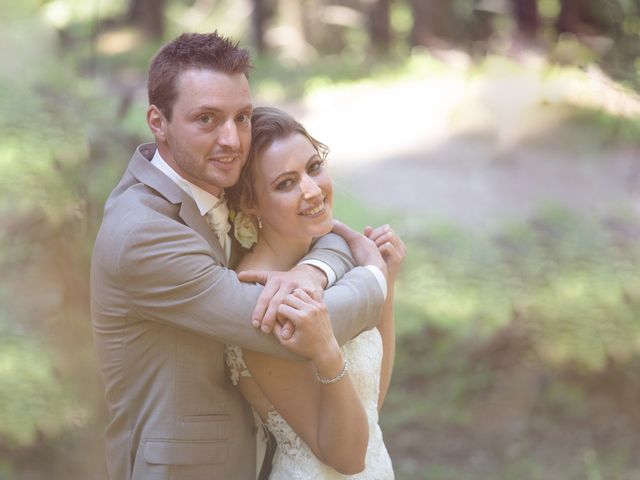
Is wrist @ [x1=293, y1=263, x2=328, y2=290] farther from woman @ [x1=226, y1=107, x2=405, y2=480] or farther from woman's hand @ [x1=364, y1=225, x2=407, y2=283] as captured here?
woman's hand @ [x1=364, y1=225, x2=407, y2=283]

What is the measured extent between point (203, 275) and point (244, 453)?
0.49m

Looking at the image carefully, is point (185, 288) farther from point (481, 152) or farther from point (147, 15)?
point (147, 15)

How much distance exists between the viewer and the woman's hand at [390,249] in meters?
2.47

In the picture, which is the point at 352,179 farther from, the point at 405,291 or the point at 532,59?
the point at 532,59

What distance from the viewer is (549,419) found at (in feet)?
19.1

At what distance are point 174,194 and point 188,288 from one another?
25 cm

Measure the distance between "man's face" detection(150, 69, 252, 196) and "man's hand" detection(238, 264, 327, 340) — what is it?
9.3 inches

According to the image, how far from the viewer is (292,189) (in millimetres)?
2252

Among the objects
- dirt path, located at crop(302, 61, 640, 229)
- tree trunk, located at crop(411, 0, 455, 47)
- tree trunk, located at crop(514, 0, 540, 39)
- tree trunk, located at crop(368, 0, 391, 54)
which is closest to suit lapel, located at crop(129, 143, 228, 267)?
dirt path, located at crop(302, 61, 640, 229)

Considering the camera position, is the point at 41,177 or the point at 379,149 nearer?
the point at 41,177

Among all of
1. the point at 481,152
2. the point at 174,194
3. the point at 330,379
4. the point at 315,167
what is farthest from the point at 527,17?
the point at 330,379

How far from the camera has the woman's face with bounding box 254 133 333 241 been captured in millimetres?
2242

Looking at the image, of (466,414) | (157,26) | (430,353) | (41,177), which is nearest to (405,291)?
(430,353)

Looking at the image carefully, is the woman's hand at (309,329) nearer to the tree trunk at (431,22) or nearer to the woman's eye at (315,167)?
the woman's eye at (315,167)
